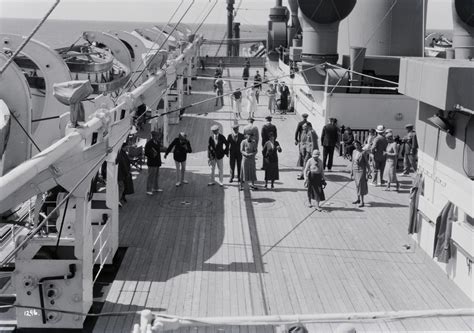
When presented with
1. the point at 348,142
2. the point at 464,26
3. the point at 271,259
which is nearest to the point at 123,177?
the point at 271,259

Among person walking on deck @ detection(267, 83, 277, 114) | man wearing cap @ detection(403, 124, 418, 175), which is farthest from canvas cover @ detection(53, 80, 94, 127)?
person walking on deck @ detection(267, 83, 277, 114)

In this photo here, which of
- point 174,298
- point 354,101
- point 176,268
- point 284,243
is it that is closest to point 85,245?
point 174,298

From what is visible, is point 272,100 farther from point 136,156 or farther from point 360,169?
point 360,169

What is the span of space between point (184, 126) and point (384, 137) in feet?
33.8

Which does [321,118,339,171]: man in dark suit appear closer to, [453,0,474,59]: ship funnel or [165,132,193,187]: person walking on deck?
[165,132,193,187]: person walking on deck

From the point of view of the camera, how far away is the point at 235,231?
12.1 meters

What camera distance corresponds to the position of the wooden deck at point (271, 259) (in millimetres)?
8750

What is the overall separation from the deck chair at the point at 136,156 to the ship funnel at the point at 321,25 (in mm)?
8733

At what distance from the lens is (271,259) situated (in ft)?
34.9

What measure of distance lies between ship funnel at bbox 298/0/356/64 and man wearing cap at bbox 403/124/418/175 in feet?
22.2

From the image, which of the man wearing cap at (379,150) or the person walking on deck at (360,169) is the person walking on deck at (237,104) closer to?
the man wearing cap at (379,150)

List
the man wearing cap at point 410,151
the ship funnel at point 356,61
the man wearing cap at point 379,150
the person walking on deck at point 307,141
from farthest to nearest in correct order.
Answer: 1. the ship funnel at point 356,61
2. the man wearing cap at point 410,151
3. the person walking on deck at point 307,141
4. the man wearing cap at point 379,150

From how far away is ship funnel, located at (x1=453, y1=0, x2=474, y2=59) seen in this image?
870 inches

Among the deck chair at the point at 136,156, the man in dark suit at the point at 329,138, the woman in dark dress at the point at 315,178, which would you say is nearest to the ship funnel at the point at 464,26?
the man in dark suit at the point at 329,138
